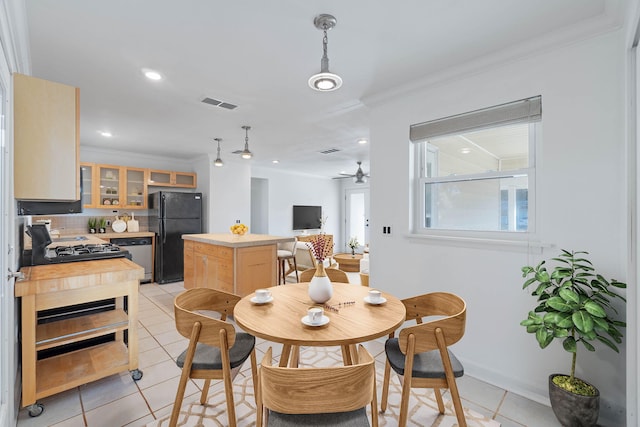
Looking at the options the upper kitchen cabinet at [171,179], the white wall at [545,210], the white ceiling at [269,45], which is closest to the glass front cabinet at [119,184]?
the upper kitchen cabinet at [171,179]

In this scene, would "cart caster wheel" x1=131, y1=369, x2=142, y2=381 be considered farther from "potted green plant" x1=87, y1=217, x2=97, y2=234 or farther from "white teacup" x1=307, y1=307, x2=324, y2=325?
"potted green plant" x1=87, y1=217, x2=97, y2=234

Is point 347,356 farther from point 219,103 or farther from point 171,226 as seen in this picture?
point 171,226

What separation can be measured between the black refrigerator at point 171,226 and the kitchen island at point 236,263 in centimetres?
125

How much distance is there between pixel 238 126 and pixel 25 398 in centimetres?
318

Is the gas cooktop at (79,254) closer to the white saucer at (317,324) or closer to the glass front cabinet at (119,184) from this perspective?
the white saucer at (317,324)

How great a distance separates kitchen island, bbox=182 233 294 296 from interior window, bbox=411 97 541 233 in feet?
6.45

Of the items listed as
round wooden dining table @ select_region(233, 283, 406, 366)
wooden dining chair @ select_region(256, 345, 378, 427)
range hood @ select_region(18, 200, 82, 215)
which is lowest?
wooden dining chair @ select_region(256, 345, 378, 427)

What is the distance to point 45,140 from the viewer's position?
5.72ft

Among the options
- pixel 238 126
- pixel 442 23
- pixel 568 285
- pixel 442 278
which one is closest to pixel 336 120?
pixel 238 126

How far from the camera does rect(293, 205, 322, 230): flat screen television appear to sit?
8.31m

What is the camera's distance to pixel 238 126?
12.8 ft

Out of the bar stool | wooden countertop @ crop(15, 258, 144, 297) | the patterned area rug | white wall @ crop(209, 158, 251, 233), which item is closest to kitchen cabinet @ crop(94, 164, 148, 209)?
white wall @ crop(209, 158, 251, 233)

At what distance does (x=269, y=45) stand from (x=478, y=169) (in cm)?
186

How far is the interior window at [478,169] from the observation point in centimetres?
215
